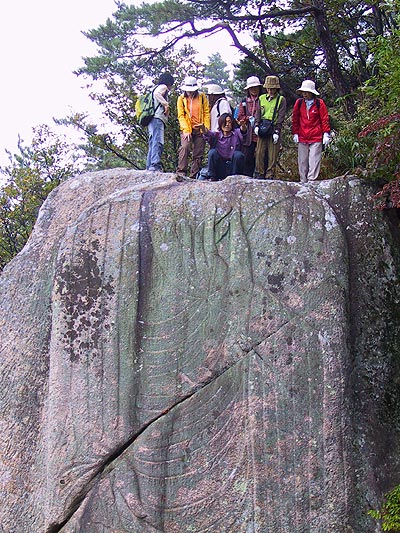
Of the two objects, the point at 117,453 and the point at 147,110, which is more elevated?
the point at 147,110

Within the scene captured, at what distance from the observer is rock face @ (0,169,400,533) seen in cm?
455

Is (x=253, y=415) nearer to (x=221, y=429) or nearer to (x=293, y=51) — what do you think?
(x=221, y=429)

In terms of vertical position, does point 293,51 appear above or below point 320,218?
above

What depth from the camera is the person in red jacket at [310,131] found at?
6.68 m

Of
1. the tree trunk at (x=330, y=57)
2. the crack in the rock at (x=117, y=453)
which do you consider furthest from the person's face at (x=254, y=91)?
the tree trunk at (x=330, y=57)

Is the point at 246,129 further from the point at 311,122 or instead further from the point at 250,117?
the point at 311,122

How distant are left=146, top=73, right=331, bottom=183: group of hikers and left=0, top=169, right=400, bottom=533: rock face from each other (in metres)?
1.80

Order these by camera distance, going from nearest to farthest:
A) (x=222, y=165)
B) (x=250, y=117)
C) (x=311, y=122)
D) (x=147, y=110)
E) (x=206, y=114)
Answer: (x=311, y=122) < (x=222, y=165) < (x=250, y=117) < (x=206, y=114) < (x=147, y=110)

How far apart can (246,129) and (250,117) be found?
154 mm

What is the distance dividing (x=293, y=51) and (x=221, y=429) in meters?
11.2

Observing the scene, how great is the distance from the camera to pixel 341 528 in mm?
4480

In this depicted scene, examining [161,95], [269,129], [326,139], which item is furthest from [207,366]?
[161,95]

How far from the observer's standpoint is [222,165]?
690 centimetres

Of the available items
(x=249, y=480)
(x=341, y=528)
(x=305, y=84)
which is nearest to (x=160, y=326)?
(x=249, y=480)
